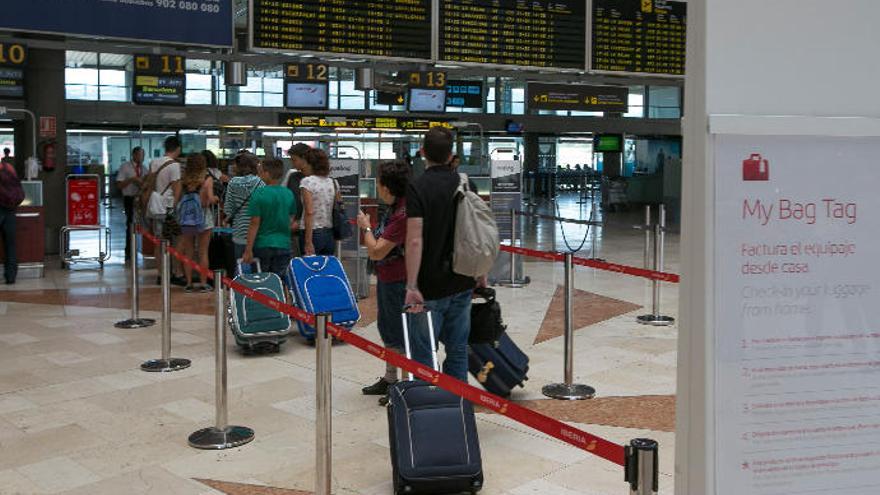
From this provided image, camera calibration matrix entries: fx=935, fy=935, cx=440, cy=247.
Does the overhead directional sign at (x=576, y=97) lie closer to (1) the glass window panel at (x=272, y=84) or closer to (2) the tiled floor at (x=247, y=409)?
(2) the tiled floor at (x=247, y=409)

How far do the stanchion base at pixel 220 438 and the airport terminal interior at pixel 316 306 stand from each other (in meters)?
0.03

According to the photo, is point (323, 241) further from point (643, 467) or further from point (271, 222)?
point (643, 467)

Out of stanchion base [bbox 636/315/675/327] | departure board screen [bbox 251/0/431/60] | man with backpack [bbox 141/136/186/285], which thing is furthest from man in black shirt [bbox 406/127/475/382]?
man with backpack [bbox 141/136/186/285]

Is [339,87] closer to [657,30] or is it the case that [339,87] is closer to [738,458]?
[657,30]

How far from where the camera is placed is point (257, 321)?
7.77 meters

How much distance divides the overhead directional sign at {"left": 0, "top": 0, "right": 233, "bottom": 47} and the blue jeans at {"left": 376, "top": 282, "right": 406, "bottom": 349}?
509 centimetres

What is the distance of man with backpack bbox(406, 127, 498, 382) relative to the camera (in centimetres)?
489

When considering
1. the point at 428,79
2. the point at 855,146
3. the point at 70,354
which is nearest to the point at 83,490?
the point at 70,354

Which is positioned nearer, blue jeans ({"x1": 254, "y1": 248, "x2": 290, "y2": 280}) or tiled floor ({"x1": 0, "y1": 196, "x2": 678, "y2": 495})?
tiled floor ({"x1": 0, "y1": 196, "x2": 678, "y2": 495})

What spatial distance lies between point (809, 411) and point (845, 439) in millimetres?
118

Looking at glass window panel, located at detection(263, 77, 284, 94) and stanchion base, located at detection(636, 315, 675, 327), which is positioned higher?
glass window panel, located at detection(263, 77, 284, 94)

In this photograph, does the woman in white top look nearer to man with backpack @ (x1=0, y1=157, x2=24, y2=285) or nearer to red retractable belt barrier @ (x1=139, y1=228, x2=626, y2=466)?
red retractable belt barrier @ (x1=139, y1=228, x2=626, y2=466)

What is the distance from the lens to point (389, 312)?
609 cm

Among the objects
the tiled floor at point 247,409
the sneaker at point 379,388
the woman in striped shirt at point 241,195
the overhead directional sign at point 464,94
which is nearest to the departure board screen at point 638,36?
the tiled floor at point 247,409
